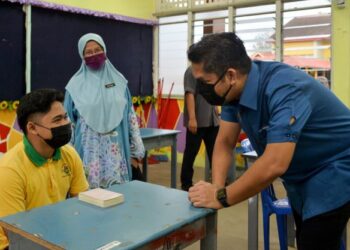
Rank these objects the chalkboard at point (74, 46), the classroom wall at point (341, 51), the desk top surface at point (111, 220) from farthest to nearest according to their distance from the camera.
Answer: the chalkboard at point (74, 46)
the classroom wall at point (341, 51)
the desk top surface at point (111, 220)

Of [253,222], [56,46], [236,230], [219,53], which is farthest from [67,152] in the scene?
[56,46]

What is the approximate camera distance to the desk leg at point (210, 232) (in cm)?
132

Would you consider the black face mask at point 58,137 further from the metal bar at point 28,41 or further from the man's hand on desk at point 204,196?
the metal bar at point 28,41

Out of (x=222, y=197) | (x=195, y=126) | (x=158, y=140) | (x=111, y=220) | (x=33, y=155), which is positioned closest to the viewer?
(x=111, y=220)

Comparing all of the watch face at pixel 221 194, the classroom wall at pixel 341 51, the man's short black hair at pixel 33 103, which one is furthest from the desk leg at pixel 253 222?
the classroom wall at pixel 341 51

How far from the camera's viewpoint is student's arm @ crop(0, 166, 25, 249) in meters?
1.35

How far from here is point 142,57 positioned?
5.23m

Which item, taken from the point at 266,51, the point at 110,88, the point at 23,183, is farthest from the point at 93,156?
the point at 266,51

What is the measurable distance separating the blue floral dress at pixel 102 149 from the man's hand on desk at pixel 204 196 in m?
1.26

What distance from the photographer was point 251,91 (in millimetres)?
1243

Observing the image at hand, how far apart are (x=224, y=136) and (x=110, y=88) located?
1.23m

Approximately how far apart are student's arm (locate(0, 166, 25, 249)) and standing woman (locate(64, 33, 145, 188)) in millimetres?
1049

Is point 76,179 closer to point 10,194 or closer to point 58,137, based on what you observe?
point 58,137

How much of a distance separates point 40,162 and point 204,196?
25.2 inches
